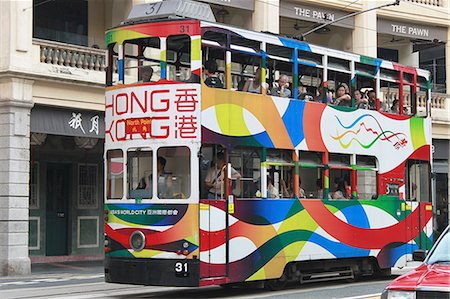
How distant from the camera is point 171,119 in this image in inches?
570

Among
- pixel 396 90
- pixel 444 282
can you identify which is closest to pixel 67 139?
pixel 396 90

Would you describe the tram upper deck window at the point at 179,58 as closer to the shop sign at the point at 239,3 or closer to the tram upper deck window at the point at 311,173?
the tram upper deck window at the point at 311,173

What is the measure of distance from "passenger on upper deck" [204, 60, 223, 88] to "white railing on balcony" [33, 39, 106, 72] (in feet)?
29.9

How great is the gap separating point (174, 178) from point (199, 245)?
1170 mm

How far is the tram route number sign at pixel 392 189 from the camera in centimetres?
1850

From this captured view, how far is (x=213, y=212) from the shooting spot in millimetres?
14555

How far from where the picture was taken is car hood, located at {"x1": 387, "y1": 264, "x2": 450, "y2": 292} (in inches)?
345

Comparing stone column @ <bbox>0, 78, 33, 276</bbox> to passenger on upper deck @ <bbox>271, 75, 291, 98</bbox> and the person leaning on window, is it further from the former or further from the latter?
the person leaning on window

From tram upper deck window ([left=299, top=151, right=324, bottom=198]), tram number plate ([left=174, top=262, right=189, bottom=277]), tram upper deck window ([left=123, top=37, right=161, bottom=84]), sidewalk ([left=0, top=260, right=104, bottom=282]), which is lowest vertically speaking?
sidewalk ([left=0, top=260, right=104, bottom=282])

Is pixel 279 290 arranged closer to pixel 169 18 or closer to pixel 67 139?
pixel 169 18

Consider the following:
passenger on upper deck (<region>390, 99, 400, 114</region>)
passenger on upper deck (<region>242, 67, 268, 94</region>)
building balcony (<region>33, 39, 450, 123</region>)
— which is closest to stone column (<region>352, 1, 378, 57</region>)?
building balcony (<region>33, 39, 450, 123</region>)

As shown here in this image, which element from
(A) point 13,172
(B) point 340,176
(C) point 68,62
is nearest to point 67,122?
(C) point 68,62

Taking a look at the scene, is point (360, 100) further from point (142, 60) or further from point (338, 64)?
point (142, 60)

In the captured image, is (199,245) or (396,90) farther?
(396,90)
